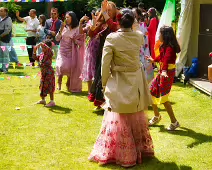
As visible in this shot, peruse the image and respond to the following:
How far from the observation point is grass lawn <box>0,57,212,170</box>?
5379 millimetres

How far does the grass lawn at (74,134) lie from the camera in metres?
5.38

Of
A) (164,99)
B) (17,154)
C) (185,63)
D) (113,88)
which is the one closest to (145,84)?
(113,88)

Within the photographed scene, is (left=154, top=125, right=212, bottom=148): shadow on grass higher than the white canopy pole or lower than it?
lower

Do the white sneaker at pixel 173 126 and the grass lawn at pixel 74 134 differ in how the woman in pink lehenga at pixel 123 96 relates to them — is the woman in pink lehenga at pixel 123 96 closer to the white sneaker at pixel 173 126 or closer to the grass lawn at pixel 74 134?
the grass lawn at pixel 74 134

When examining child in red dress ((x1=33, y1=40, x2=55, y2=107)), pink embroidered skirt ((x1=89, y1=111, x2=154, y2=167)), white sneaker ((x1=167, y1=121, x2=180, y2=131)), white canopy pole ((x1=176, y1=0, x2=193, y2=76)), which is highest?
white canopy pole ((x1=176, y1=0, x2=193, y2=76))

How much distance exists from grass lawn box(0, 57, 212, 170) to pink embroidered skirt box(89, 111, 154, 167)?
12 cm

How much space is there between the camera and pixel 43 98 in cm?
864

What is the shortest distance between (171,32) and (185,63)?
17.4 ft

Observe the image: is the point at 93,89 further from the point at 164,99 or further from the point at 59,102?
the point at 164,99

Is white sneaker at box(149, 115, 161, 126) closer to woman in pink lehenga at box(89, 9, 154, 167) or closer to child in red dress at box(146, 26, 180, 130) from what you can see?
child in red dress at box(146, 26, 180, 130)

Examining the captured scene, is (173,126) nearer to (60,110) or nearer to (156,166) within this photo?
(156,166)

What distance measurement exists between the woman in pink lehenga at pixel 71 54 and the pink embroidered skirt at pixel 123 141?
4544mm

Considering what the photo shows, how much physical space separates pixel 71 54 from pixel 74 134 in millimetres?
3631

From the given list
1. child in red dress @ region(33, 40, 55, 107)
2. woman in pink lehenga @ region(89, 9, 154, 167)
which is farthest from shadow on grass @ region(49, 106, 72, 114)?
woman in pink lehenga @ region(89, 9, 154, 167)
